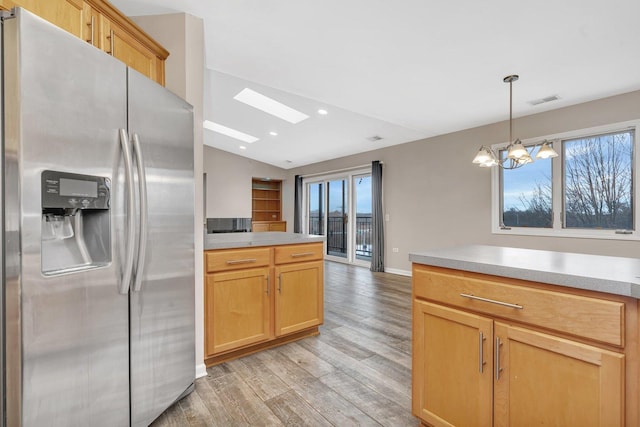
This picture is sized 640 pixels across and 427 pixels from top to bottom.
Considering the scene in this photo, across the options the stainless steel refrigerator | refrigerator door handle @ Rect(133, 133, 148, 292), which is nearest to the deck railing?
the stainless steel refrigerator

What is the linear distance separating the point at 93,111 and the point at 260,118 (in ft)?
13.9

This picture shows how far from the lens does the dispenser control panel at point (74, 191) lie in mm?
1073

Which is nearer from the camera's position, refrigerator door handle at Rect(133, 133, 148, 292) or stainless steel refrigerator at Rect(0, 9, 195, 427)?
stainless steel refrigerator at Rect(0, 9, 195, 427)

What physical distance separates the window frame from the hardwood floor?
2235 millimetres

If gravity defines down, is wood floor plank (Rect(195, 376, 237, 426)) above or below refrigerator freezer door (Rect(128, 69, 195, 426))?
below

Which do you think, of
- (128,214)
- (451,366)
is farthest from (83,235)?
(451,366)

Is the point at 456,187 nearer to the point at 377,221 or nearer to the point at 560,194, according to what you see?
the point at 560,194

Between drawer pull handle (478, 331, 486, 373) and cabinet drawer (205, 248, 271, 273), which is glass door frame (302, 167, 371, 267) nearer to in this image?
cabinet drawer (205, 248, 271, 273)

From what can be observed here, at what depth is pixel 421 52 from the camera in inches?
106

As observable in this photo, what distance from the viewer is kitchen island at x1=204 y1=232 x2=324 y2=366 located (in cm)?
222

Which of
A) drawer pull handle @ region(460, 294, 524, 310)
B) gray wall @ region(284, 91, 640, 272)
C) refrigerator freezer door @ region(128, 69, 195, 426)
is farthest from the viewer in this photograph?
gray wall @ region(284, 91, 640, 272)

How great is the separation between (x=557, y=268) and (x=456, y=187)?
12.8ft

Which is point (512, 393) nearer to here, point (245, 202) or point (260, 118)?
point (260, 118)

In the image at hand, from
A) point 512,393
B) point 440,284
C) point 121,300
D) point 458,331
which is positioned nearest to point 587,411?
point 512,393
